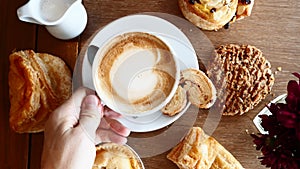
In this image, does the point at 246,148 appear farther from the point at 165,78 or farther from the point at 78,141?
the point at 78,141

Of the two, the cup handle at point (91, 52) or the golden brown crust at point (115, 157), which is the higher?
the cup handle at point (91, 52)

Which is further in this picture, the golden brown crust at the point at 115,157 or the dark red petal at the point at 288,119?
the golden brown crust at the point at 115,157

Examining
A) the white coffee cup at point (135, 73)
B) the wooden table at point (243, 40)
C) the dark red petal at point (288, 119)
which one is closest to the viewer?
the dark red petal at point (288, 119)

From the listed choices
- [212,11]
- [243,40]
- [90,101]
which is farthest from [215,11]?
[90,101]

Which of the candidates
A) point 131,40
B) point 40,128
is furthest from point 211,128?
point 40,128

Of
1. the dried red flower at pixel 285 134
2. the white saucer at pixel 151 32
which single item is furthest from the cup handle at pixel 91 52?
the dried red flower at pixel 285 134

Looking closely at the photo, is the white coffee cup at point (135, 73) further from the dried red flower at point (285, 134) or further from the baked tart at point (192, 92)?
the dried red flower at point (285, 134)

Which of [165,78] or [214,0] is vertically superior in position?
[214,0]

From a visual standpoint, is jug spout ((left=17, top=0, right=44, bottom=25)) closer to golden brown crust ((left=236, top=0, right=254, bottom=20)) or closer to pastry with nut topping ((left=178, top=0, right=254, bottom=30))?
pastry with nut topping ((left=178, top=0, right=254, bottom=30))
